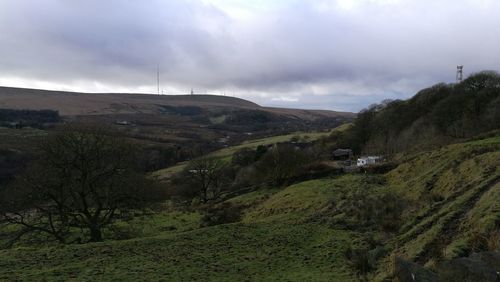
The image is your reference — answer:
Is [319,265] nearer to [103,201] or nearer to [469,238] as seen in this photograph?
[469,238]

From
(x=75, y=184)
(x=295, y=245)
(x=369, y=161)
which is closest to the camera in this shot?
A: (x=295, y=245)

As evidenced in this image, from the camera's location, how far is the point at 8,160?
109000 mm

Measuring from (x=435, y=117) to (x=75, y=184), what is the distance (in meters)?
53.7

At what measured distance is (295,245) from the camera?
69.8ft

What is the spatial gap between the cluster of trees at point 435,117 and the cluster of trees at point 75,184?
128 ft

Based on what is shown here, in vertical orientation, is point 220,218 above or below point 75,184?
below

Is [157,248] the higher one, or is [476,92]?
[476,92]

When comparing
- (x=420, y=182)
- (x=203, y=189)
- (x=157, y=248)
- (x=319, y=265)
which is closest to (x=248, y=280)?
(x=319, y=265)

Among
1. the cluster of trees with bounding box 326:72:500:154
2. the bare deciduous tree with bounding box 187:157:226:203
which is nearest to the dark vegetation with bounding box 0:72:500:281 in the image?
the cluster of trees with bounding box 326:72:500:154

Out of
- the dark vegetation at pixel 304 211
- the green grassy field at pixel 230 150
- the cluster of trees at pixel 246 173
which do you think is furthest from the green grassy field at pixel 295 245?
the green grassy field at pixel 230 150

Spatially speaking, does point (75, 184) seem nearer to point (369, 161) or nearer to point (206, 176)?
point (369, 161)

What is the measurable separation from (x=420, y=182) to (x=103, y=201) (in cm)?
2271

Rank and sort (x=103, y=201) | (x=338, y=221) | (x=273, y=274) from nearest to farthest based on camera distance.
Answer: (x=273, y=274) → (x=338, y=221) → (x=103, y=201)

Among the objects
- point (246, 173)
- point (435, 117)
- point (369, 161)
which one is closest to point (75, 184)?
point (369, 161)
